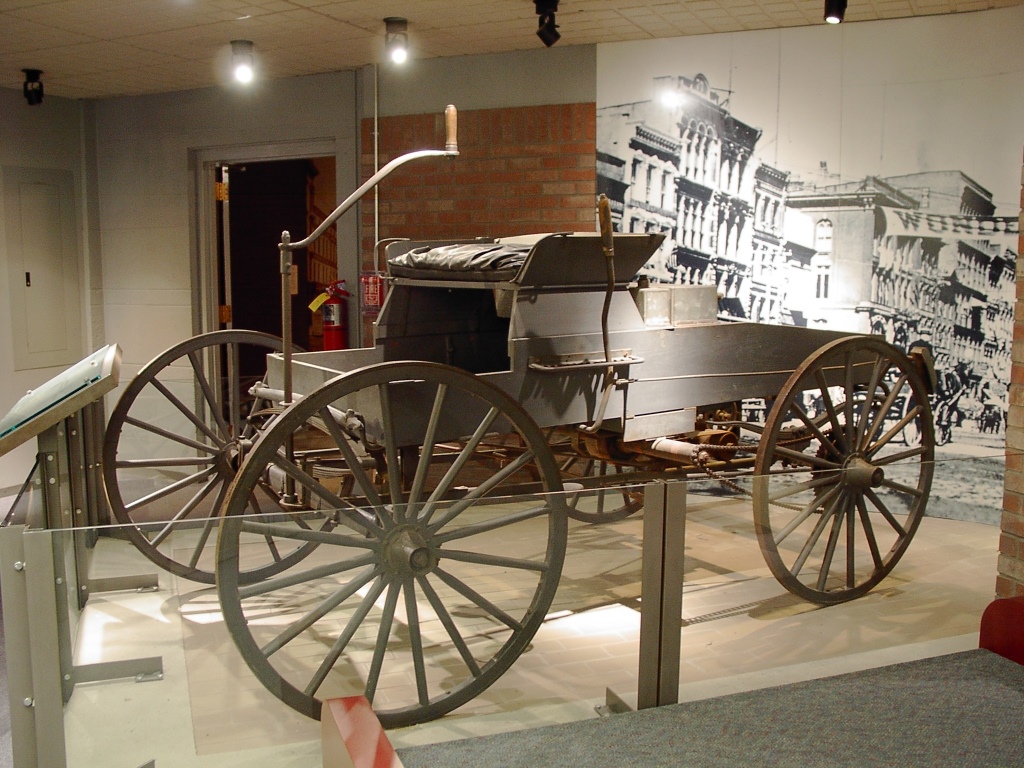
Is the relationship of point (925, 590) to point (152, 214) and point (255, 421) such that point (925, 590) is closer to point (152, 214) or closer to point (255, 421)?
point (255, 421)

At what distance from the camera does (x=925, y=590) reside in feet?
9.98

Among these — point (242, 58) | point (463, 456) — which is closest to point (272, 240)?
point (242, 58)

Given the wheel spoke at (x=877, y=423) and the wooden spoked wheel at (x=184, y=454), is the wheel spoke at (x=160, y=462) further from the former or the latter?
the wheel spoke at (x=877, y=423)

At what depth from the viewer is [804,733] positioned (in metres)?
2.31

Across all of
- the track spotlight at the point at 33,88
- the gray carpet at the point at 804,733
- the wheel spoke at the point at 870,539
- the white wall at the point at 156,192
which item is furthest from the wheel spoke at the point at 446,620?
the track spotlight at the point at 33,88

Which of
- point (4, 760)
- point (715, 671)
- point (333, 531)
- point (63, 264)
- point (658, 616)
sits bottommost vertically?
point (4, 760)

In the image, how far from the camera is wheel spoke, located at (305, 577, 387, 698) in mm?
2518

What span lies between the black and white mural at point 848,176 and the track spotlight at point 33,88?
11.0 ft

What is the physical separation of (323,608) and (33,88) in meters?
4.74

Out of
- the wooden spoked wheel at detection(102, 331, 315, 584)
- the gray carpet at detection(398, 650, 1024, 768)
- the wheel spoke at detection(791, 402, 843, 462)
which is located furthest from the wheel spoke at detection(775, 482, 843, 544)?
the wooden spoked wheel at detection(102, 331, 315, 584)

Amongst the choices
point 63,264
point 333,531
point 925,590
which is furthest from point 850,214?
point 63,264

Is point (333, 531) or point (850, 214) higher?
point (850, 214)

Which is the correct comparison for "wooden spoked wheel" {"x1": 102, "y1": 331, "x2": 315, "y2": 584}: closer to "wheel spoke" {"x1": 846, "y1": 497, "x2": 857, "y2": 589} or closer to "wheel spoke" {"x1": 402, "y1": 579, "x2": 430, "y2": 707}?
"wheel spoke" {"x1": 402, "y1": 579, "x2": 430, "y2": 707}

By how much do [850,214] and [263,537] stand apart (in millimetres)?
3854
